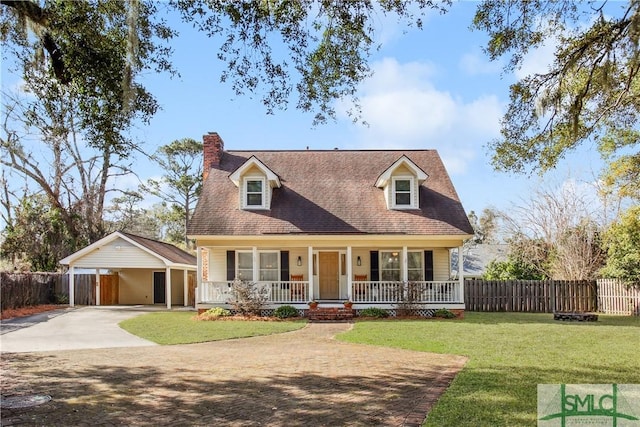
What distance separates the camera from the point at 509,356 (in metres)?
9.81

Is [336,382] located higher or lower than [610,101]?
lower

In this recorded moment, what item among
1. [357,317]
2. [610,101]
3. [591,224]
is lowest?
[357,317]

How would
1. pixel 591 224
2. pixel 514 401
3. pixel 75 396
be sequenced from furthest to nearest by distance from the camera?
pixel 591 224 < pixel 75 396 < pixel 514 401

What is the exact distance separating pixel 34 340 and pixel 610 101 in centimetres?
1407

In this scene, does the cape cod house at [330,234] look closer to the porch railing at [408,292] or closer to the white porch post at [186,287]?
the porch railing at [408,292]

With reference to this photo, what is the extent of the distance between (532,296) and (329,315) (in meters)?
10.3

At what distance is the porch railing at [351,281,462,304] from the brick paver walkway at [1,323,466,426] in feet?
27.5

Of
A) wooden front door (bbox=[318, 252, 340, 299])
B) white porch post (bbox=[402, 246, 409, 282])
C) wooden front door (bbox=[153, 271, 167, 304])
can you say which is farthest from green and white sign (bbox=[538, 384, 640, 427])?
wooden front door (bbox=[153, 271, 167, 304])

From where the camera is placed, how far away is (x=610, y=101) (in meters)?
9.47

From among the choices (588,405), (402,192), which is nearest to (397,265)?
(402,192)

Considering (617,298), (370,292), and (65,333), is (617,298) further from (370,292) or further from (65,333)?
(65,333)

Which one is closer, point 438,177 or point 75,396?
point 75,396

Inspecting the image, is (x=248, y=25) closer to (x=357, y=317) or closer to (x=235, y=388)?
(x=235, y=388)

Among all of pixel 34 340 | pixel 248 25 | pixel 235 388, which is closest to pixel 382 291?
pixel 34 340
